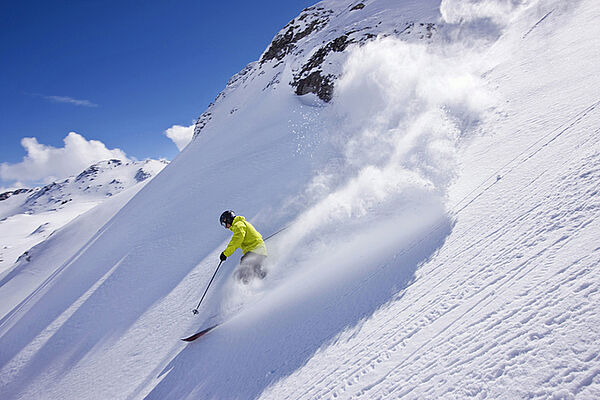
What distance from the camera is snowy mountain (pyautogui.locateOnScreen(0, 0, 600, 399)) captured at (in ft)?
7.40

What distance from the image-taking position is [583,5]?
8555 mm

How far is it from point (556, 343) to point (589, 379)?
11.0 inches

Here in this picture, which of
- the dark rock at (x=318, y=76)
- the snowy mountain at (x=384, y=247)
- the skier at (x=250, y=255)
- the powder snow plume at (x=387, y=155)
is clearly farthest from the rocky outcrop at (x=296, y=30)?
the skier at (x=250, y=255)

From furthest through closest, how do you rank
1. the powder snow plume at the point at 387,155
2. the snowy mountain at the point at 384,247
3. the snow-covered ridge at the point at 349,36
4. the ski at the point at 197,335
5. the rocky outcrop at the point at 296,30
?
the rocky outcrop at the point at 296,30 → the snow-covered ridge at the point at 349,36 → the powder snow plume at the point at 387,155 → the ski at the point at 197,335 → the snowy mountain at the point at 384,247

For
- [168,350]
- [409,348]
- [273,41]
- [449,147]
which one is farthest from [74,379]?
[273,41]

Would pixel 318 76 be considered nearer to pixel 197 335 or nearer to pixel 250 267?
pixel 250 267

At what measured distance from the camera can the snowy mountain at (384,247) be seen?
2256mm

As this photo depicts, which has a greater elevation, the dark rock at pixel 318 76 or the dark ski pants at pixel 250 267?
the dark rock at pixel 318 76

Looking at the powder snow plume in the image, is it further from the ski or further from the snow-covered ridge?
the ski

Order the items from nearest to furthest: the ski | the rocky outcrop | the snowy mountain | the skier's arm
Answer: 1. the snowy mountain
2. the ski
3. the skier's arm
4. the rocky outcrop

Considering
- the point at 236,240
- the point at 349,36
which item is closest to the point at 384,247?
the point at 236,240

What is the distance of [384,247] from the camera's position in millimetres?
4723

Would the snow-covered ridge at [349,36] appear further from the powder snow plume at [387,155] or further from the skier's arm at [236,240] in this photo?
the skier's arm at [236,240]

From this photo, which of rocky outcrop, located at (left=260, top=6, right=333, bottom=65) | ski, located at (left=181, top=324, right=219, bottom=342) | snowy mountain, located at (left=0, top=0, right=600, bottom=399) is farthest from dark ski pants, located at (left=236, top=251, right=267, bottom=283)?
rocky outcrop, located at (left=260, top=6, right=333, bottom=65)
